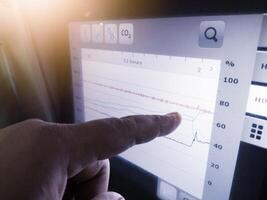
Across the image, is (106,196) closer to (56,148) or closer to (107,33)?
(56,148)

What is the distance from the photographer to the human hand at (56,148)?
29 centimetres

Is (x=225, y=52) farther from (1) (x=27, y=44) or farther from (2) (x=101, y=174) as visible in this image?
(1) (x=27, y=44)

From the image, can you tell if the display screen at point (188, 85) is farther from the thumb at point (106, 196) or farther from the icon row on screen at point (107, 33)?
the thumb at point (106, 196)

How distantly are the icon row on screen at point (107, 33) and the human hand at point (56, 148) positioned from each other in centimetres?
17

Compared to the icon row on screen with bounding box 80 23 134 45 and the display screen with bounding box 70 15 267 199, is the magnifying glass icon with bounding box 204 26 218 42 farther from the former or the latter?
the icon row on screen with bounding box 80 23 134 45

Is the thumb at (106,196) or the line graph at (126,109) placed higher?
the line graph at (126,109)

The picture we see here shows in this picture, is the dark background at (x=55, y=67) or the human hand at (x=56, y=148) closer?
the human hand at (x=56, y=148)

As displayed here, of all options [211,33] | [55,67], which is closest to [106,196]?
[211,33]

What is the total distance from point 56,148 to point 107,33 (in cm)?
25

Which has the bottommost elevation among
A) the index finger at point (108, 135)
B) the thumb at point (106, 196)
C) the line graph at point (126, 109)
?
the thumb at point (106, 196)

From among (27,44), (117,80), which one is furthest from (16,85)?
(117,80)

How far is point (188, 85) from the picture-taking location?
394 mm

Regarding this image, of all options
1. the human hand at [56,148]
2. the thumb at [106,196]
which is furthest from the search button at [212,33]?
the thumb at [106,196]

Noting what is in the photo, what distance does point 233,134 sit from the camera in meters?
0.36
